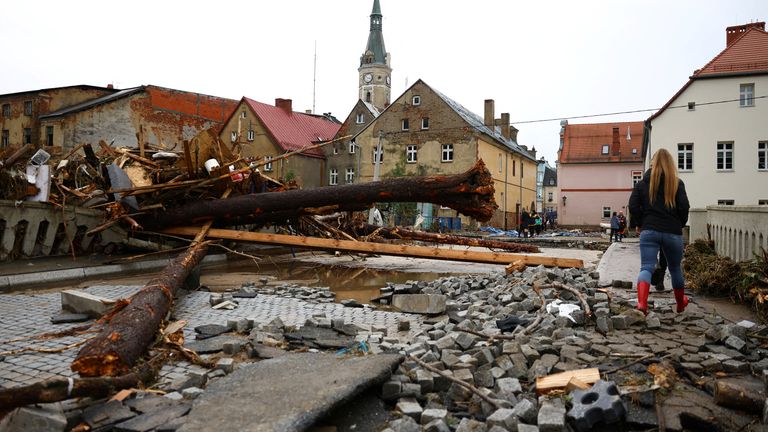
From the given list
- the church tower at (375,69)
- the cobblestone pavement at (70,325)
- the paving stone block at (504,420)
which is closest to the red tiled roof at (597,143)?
the church tower at (375,69)

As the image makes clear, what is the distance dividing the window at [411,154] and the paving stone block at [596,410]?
3752 cm

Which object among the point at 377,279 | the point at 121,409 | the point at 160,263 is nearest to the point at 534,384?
the point at 121,409

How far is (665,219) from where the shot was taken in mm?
5152

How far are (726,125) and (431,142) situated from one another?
61.2 ft

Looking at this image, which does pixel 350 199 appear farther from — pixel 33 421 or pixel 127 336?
pixel 33 421

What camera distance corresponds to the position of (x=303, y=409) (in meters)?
2.67

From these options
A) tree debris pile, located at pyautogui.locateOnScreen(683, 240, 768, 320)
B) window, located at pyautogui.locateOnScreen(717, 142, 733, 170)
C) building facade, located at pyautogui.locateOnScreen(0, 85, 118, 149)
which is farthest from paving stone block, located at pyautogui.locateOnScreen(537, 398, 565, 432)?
building facade, located at pyautogui.locateOnScreen(0, 85, 118, 149)

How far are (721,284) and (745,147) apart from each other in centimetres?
2768

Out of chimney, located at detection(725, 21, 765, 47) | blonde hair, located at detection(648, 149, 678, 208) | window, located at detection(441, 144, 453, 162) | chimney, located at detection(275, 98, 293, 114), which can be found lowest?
blonde hair, located at detection(648, 149, 678, 208)

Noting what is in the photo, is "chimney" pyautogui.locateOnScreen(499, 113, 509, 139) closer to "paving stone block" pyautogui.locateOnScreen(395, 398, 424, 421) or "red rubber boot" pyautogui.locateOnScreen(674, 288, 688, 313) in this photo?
"red rubber boot" pyautogui.locateOnScreen(674, 288, 688, 313)

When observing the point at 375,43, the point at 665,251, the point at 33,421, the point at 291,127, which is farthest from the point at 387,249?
the point at 375,43

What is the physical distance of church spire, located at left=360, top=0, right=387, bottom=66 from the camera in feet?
298

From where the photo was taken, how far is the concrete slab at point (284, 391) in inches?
101

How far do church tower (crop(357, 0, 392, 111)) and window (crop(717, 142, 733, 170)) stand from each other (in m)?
64.9
